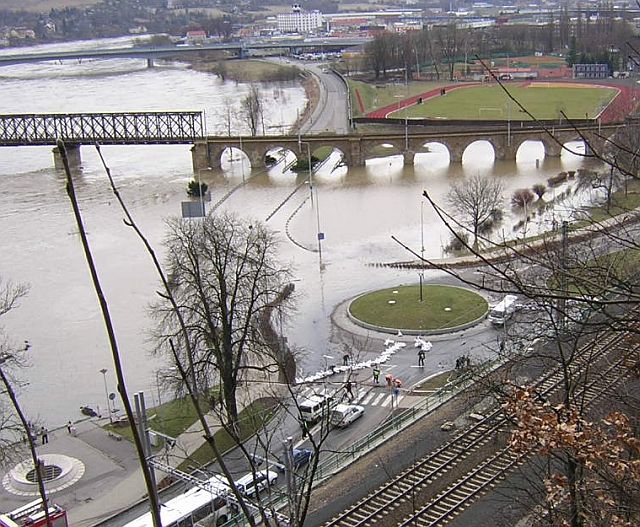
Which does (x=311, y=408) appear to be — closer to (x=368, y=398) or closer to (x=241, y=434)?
(x=241, y=434)

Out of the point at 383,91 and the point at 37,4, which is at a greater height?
the point at 37,4

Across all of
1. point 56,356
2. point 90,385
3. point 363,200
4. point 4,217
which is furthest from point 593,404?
point 4,217

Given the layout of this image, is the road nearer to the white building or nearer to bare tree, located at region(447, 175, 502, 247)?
bare tree, located at region(447, 175, 502, 247)

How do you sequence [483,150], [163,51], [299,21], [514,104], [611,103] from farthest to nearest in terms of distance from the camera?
1. [299,21]
2. [163,51]
3. [514,104]
4. [611,103]
5. [483,150]

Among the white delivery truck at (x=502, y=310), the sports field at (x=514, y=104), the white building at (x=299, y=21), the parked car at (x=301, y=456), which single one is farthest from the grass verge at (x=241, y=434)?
the white building at (x=299, y=21)

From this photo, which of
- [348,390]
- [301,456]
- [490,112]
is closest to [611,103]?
[490,112]

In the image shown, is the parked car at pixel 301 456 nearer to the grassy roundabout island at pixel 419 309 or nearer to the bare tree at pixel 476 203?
the grassy roundabout island at pixel 419 309

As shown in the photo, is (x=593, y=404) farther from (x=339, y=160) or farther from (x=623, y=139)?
(x=339, y=160)

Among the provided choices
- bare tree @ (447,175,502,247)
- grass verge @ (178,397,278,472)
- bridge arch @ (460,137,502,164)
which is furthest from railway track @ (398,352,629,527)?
bridge arch @ (460,137,502,164)
